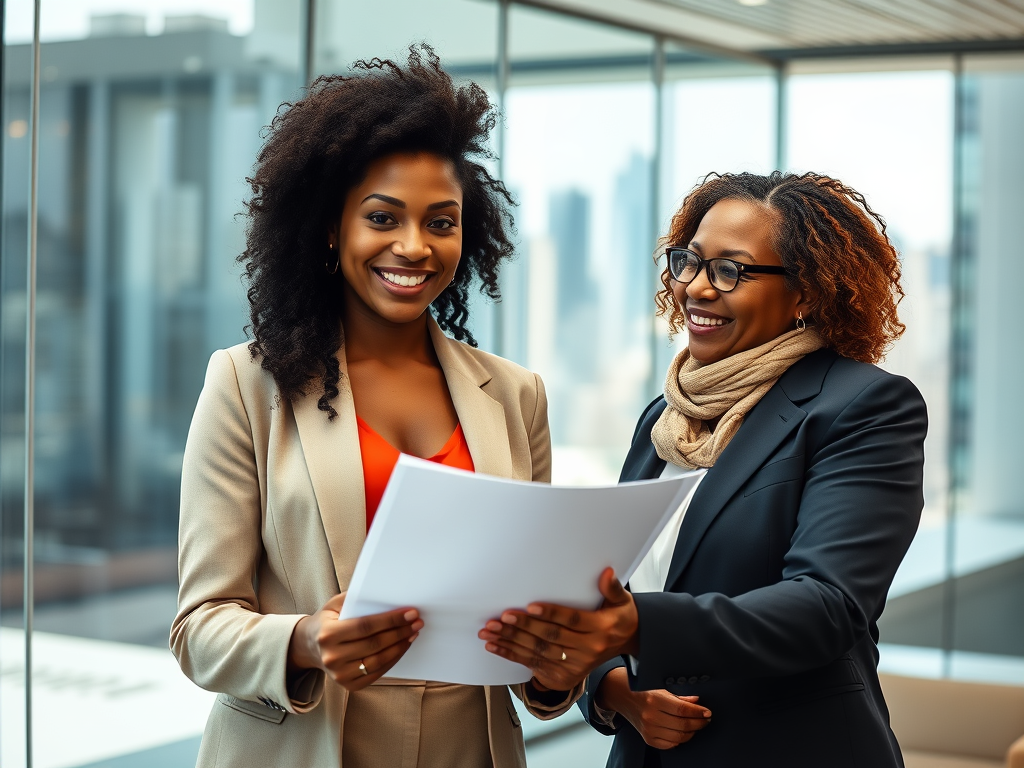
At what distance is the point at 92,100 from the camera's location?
4.77 meters

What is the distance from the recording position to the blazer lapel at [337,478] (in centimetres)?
183

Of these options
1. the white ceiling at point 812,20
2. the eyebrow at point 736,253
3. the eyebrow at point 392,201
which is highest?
the white ceiling at point 812,20

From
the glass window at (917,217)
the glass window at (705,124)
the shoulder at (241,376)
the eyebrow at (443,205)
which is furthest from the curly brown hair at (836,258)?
the glass window at (917,217)

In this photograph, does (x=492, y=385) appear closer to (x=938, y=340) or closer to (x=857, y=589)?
(x=857, y=589)

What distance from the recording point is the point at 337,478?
1852mm

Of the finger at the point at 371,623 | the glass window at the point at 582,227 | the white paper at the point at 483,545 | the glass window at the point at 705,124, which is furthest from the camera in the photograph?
the glass window at the point at 705,124

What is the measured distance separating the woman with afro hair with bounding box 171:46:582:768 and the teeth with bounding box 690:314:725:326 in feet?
1.19

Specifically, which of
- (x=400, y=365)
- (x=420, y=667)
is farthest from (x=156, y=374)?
(x=420, y=667)

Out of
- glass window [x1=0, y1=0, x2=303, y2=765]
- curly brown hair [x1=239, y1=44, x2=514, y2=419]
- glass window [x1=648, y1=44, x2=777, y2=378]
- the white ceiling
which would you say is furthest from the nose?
glass window [x1=648, y1=44, x2=777, y2=378]

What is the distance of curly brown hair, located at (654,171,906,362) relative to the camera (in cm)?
198

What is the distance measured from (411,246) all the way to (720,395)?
0.61 metres

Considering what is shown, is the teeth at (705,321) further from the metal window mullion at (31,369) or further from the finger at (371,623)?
the metal window mullion at (31,369)

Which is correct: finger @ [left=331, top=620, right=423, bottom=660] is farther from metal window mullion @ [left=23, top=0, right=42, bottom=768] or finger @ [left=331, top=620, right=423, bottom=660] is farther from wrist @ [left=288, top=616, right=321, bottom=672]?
metal window mullion @ [left=23, top=0, right=42, bottom=768]

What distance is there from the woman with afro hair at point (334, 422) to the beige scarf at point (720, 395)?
0.29m
